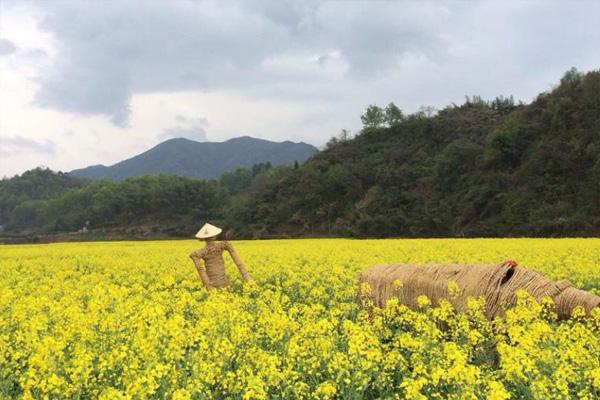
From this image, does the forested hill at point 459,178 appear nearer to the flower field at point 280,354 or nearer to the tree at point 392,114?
the tree at point 392,114

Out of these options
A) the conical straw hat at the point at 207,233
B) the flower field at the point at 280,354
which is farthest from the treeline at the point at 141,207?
the flower field at the point at 280,354

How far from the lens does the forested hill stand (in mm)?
48906

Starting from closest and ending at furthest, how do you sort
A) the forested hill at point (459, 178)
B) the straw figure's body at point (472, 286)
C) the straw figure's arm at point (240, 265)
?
the straw figure's body at point (472, 286) < the straw figure's arm at point (240, 265) < the forested hill at point (459, 178)

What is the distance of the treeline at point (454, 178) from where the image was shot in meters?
49.1

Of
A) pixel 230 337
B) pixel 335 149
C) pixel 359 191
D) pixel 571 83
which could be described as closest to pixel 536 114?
pixel 571 83

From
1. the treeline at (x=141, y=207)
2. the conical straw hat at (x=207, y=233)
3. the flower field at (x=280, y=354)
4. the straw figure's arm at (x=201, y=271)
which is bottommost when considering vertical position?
the flower field at (x=280, y=354)

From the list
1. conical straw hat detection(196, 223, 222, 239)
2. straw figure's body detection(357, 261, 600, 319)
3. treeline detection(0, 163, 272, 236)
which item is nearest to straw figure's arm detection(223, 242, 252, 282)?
conical straw hat detection(196, 223, 222, 239)

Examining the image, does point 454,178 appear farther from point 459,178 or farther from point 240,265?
point 240,265

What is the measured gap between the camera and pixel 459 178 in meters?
59.1

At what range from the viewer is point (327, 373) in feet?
18.9

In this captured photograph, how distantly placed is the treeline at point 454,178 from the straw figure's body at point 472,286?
39147 mm

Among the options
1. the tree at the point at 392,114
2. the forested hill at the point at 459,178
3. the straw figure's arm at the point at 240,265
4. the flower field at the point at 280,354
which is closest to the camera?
the flower field at the point at 280,354

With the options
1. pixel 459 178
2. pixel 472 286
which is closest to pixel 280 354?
pixel 472 286

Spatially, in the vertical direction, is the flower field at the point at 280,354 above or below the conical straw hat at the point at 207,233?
below
